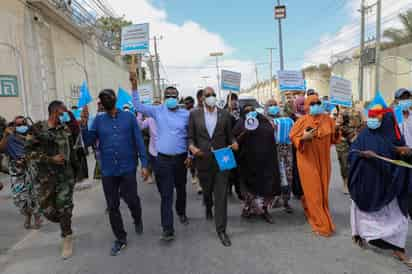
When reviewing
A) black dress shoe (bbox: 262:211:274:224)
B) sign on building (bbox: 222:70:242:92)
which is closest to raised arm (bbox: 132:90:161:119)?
black dress shoe (bbox: 262:211:274:224)

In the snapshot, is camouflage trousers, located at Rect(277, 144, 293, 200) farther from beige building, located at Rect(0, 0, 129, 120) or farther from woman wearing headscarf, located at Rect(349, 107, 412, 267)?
beige building, located at Rect(0, 0, 129, 120)

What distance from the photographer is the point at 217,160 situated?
4.03 m

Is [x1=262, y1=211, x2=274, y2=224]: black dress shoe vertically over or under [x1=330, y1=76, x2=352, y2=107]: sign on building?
under

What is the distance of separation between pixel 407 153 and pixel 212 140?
7.03 ft

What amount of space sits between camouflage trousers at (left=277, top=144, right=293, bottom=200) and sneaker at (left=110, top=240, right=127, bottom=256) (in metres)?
2.42

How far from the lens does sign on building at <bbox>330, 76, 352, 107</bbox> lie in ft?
17.7

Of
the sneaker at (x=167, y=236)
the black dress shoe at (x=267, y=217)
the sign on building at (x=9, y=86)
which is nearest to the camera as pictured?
the sneaker at (x=167, y=236)

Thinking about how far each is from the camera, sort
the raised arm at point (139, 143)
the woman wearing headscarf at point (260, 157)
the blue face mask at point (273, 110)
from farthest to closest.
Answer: the blue face mask at point (273, 110)
the woman wearing headscarf at point (260, 157)
the raised arm at point (139, 143)

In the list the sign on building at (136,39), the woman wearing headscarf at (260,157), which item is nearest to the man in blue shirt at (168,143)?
the woman wearing headscarf at (260,157)

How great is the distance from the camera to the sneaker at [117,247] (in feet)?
12.6

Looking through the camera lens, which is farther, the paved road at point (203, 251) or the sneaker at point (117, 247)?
the sneaker at point (117, 247)

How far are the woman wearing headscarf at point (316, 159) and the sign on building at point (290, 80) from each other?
3201 millimetres

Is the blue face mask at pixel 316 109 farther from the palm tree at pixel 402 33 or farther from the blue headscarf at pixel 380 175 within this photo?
the palm tree at pixel 402 33

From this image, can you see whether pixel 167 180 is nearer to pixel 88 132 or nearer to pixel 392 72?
pixel 88 132
